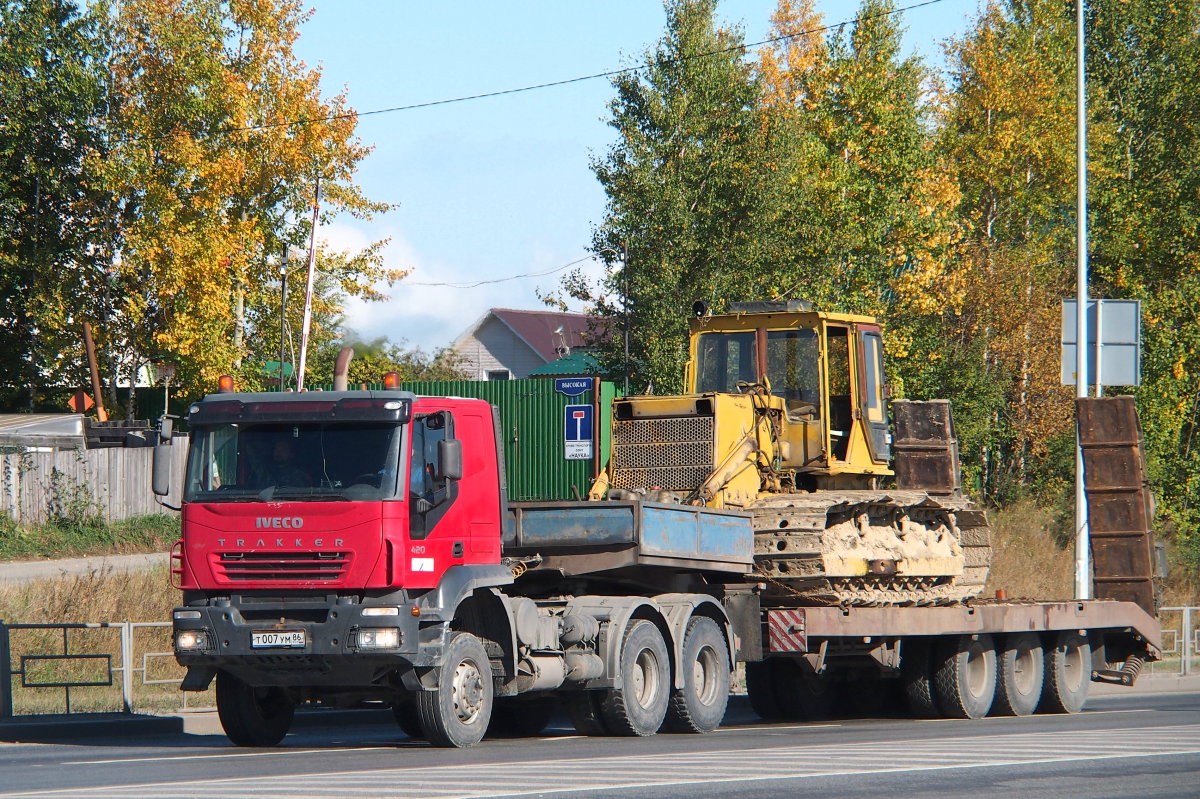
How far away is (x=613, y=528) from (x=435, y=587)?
6.45 feet

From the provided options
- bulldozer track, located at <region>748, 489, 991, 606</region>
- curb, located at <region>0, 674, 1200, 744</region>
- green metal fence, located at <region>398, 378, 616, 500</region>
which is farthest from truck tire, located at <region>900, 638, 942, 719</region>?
green metal fence, located at <region>398, 378, 616, 500</region>

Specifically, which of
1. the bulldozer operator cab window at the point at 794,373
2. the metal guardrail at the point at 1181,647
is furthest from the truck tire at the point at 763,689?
the metal guardrail at the point at 1181,647

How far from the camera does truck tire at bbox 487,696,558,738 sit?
53.8ft

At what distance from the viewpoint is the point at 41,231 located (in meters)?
41.2

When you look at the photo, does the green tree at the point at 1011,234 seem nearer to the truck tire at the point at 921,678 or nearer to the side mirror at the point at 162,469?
the truck tire at the point at 921,678

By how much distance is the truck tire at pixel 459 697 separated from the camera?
43.6 ft

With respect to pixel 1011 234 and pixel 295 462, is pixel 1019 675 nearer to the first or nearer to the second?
pixel 295 462

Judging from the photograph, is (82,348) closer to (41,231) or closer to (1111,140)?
(41,231)

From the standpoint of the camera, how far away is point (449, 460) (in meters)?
13.2

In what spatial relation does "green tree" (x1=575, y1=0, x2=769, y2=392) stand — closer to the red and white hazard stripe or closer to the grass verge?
the grass verge

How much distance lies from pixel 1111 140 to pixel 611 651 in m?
35.8

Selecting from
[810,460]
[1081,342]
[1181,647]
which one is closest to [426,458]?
[810,460]

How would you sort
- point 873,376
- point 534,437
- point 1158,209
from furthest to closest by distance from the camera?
point 1158,209 < point 534,437 < point 873,376

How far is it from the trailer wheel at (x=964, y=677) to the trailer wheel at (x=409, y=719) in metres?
6.41
